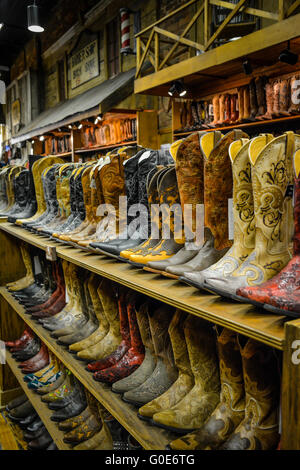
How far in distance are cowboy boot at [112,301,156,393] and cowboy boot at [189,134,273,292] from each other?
0.55 metres

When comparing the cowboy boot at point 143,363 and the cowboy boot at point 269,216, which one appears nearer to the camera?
the cowboy boot at point 269,216

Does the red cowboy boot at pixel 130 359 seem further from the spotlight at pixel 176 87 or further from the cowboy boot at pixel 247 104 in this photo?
the spotlight at pixel 176 87

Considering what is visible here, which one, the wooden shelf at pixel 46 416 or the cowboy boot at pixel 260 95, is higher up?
the cowboy boot at pixel 260 95

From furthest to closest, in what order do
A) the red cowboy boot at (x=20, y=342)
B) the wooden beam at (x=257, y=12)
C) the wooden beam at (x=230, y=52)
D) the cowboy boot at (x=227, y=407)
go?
1. the wooden beam at (x=257, y=12)
2. the wooden beam at (x=230, y=52)
3. the red cowboy boot at (x=20, y=342)
4. the cowboy boot at (x=227, y=407)

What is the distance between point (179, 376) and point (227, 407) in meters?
0.29

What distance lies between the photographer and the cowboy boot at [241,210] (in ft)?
3.78

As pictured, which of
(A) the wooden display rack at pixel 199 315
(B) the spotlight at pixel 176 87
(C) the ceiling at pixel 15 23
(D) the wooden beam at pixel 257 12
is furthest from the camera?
(C) the ceiling at pixel 15 23

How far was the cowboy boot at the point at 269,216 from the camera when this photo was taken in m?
1.06

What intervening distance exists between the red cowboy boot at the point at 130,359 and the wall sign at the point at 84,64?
764 cm

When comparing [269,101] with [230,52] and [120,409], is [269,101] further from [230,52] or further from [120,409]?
[120,409]

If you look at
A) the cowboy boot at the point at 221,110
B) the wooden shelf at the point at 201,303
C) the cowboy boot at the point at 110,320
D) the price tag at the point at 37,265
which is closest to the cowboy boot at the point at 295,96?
the cowboy boot at the point at 221,110

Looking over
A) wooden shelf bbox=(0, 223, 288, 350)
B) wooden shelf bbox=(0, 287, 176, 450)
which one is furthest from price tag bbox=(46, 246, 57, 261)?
wooden shelf bbox=(0, 287, 176, 450)

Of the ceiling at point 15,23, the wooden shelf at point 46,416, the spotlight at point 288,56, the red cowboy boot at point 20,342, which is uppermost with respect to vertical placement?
the ceiling at point 15,23

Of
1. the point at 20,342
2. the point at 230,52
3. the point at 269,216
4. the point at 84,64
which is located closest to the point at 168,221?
the point at 269,216
